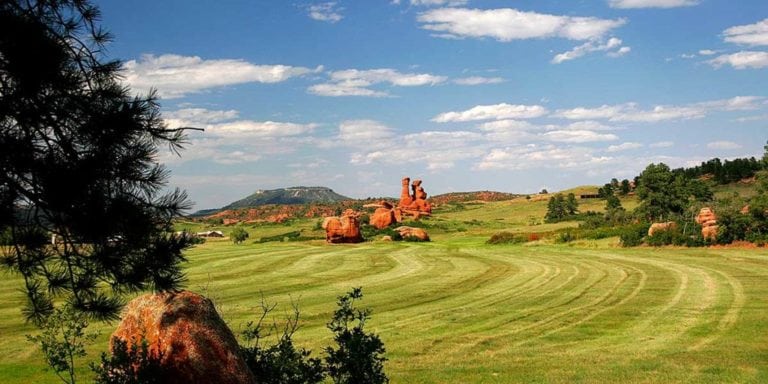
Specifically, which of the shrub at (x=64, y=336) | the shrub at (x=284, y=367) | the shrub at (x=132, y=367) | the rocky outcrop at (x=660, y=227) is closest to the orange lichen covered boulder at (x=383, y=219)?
the rocky outcrop at (x=660, y=227)

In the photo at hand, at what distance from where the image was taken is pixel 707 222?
161 ft

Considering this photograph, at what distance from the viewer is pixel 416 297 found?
2905 cm

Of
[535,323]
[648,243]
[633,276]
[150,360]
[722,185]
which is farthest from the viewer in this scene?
[722,185]

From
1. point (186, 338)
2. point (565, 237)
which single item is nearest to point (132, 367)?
point (186, 338)

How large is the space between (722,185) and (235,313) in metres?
111


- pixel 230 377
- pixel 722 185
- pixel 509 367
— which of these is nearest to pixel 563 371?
pixel 509 367

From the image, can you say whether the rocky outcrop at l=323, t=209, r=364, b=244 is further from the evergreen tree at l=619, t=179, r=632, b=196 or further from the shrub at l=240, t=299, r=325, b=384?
the evergreen tree at l=619, t=179, r=632, b=196

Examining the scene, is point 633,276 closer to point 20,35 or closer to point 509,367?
point 509,367

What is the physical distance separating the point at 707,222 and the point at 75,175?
52.7 meters

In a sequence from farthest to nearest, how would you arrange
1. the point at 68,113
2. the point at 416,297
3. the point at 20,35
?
the point at 416,297, the point at 68,113, the point at 20,35

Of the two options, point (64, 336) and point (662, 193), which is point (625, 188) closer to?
point (662, 193)

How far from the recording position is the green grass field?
15.8 metres

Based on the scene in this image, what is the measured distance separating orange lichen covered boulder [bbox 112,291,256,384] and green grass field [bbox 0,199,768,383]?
2000mm

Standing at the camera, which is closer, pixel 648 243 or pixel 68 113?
pixel 68 113
